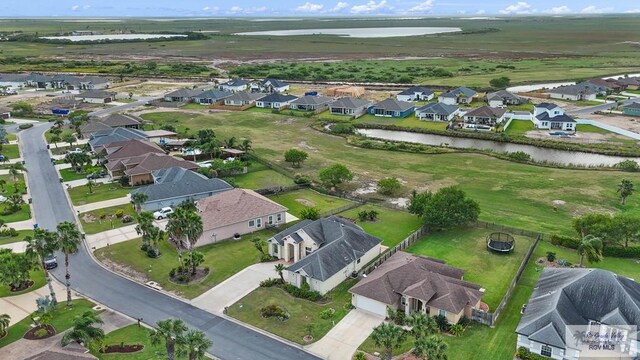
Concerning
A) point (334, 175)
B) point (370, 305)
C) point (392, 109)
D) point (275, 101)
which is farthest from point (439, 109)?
point (370, 305)

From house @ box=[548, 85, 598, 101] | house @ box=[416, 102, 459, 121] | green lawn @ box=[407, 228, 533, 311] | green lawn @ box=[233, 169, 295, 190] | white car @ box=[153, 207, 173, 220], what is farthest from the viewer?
house @ box=[548, 85, 598, 101]

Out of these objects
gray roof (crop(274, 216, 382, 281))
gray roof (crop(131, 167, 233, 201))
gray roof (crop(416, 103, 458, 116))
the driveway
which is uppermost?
gray roof (crop(416, 103, 458, 116))

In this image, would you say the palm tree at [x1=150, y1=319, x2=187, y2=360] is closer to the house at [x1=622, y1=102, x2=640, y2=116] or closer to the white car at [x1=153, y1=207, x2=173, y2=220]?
the white car at [x1=153, y1=207, x2=173, y2=220]

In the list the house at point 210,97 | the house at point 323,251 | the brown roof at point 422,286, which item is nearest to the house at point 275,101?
the house at point 210,97

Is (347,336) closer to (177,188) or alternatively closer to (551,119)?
(177,188)

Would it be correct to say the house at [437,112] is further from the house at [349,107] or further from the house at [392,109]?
the house at [349,107]

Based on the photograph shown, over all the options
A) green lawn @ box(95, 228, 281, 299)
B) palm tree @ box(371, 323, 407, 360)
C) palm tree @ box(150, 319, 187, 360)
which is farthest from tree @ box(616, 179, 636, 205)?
palm tree @ box(150, 319, 187, 360)

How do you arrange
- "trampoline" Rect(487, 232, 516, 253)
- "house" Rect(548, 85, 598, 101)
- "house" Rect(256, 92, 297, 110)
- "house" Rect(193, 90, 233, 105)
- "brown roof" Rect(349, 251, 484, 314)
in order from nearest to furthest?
1. "brown roof" Rect(349, 251, 484, 314)
2. "trampoline" Rect(487, 232, 516, 253)
3. "house" Rect(256, 92, 297, 110)
4. "house" Rect(193, 90, 233, 105)
5. "house" Rect(548, 85, 598, 101)
